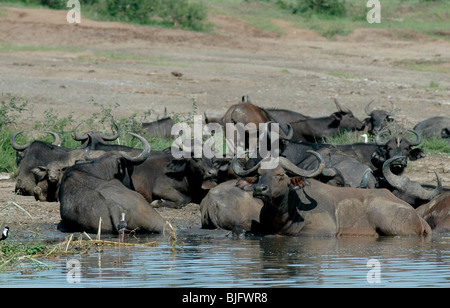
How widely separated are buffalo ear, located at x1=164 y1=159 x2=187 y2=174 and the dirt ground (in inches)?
25.3

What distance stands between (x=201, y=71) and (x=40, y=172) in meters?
15.4

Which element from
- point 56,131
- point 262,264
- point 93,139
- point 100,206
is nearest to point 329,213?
point 262,264

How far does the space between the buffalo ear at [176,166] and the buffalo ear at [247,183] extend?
11.6 feet

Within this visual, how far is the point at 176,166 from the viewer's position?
51.3 ft

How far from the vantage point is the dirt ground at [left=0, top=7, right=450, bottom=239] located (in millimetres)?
24031

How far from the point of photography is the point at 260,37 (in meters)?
40.8

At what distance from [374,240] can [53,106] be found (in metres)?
13.3

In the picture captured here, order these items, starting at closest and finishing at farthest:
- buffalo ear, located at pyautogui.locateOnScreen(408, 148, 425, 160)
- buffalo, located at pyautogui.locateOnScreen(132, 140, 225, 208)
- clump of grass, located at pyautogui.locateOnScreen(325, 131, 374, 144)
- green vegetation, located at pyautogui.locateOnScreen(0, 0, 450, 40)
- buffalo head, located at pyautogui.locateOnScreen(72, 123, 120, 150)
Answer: buffalo, located at pyautogui.locateOnScreen(132, 140, 225, 208), buffalo ear, located at pyautogui.locateOnScreen(408, 148, 425, 160), buffalo head, located at pyautogui.locateOnScreen(72, 123, 120, 150), clump of grass, located at pyautogui.locateOnScreen(325, 131, 374, 144), green vegetation, located at pyautogui.locateOnScreen(0, 0, 450, 40)

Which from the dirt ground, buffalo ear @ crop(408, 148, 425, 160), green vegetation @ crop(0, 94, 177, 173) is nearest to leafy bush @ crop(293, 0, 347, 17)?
the dirt ground

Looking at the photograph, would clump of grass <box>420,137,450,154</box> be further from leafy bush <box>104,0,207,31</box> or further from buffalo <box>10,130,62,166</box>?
leafy bush <box>104,0,207,31</box>

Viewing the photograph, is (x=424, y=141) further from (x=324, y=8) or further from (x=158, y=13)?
(x=324, y=8)

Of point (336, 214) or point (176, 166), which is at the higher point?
point (176, 166)

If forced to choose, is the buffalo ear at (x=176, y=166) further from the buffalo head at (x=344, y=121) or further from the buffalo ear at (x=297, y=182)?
the buffalo head at (x=344, y=121)
